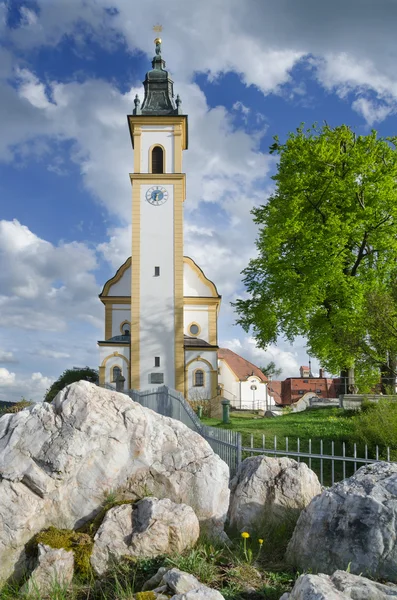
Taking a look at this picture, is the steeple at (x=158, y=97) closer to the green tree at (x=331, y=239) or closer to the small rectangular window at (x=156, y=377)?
the green tree at (x=331, y=239)

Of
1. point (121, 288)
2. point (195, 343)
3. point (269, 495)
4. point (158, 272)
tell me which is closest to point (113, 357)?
point (195, 343)

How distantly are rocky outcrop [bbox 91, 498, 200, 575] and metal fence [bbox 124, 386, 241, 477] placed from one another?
8.72 feet

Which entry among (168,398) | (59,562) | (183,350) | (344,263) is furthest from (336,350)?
(59,562)

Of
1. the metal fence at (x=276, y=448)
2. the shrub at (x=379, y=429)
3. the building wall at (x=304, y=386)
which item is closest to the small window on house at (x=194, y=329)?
the building wall at (x=304, y=386)

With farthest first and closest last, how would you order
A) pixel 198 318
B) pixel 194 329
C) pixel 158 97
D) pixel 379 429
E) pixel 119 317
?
pixel 119 317 → pixel 198 318 → pixel 194 329 → pixel 158 97 → pixel 379 429

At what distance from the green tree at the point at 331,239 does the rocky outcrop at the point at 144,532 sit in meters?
15.7

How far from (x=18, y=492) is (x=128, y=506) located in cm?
115

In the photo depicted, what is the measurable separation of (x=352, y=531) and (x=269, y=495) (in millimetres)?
1545

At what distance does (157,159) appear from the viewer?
34.7m

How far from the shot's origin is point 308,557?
546 cm

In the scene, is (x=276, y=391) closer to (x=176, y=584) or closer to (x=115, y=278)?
(x=115, y=278)

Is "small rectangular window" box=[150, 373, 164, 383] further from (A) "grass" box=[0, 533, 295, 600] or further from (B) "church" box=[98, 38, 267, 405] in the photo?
(A) "grass" box=[0, 533, 295, 600]

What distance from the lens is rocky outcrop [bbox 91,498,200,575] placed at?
5.48m

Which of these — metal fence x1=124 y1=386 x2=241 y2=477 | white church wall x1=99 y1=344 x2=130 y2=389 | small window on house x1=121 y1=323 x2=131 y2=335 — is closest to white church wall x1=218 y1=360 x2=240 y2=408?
small window on house x1=121 y1=323 x2=131 y2=335
